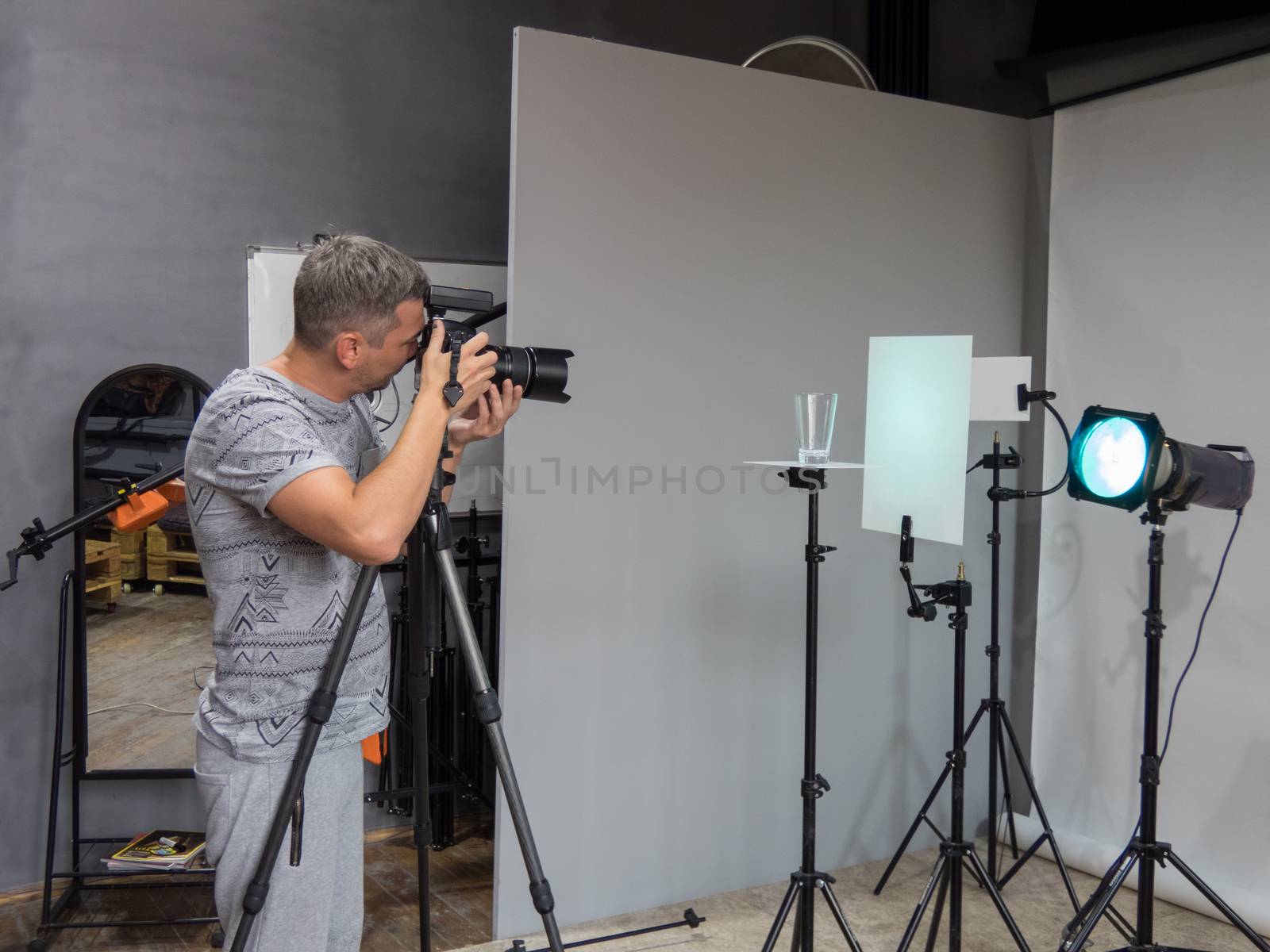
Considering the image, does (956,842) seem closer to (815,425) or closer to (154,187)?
(815,425)

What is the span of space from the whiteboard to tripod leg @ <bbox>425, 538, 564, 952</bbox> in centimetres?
142

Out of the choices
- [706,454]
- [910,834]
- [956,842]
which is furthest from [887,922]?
[706,454]

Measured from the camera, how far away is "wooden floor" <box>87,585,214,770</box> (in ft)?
9.80

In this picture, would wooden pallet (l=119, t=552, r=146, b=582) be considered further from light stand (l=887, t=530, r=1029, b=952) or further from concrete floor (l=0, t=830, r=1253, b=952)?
light stand (l=887, t=530, r=1029, b=952)

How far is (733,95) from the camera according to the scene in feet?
9.40

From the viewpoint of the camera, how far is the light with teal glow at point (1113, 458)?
2166 millimetres

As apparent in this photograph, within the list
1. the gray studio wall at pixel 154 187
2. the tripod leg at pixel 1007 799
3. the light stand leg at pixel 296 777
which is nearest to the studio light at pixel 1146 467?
the tripod leg at pixel 1007 799

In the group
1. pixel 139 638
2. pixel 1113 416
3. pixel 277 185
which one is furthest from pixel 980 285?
pixel 139 638

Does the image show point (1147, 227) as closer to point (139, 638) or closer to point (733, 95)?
point (733, 95)

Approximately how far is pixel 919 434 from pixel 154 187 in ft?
7.41

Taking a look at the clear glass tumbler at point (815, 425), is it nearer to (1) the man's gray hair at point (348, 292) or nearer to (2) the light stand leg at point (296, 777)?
(1) the man's gray hair at point (348, 292)

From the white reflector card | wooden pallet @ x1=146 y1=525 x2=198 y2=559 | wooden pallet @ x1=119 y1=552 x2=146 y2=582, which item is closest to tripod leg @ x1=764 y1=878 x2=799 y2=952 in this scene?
the white reflector card

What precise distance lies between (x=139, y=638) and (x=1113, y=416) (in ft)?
8.67

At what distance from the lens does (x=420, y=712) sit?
172cm
